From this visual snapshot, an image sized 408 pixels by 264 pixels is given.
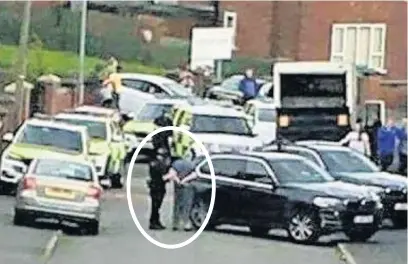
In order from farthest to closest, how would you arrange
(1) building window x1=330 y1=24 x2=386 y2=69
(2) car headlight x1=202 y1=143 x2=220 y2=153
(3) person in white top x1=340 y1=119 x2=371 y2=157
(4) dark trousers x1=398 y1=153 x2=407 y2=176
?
(4) dark trousers x1=398 y1=153 x2=407 y2=176 < (3) person in white top x1=340 y1=119 x2=371 y2=157 < (1) building window x1=330 y1=24 x2=386 y2=69 < (2) car headlight x1=202 y1=143 x2=220 y2=153

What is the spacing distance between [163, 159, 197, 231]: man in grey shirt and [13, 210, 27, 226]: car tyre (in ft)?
2.71

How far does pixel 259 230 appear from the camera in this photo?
8844 mm

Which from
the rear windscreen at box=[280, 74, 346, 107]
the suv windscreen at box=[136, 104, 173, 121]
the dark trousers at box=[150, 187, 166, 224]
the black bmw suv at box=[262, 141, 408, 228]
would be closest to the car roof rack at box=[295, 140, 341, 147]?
the black bmw suv at box=[262, 141, 408, 228]

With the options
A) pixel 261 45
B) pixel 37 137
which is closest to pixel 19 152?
pixel 37 137

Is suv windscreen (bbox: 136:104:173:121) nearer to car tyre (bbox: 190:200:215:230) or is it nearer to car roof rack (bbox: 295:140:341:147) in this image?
car tyre (bbox: 190:200:215:230)

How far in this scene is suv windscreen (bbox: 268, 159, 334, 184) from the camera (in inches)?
355

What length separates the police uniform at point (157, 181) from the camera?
8695 mm

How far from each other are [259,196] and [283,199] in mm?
172

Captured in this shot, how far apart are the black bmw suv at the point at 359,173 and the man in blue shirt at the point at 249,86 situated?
0.36 meters

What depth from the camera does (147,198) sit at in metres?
8.77

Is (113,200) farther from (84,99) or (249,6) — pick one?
(249,6)

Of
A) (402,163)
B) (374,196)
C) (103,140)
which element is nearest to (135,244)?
(103,140)

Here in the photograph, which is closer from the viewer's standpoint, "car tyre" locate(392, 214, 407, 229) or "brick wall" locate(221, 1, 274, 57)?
"brick wall" locate(221, 1, 274, 57)

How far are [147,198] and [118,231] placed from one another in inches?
10.8
